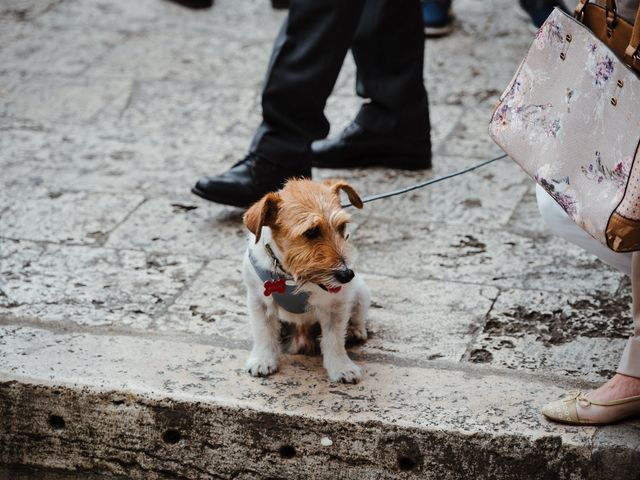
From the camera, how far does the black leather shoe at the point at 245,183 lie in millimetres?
4035

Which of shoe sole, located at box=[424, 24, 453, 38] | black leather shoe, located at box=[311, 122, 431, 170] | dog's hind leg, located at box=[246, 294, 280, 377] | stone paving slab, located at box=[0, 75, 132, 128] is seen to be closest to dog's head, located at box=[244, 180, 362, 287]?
dog's hind leg, located at box=[246, 294, 280, 377]

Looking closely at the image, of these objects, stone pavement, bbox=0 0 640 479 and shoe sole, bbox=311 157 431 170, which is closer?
stone pavement, bbox=0 0 640 479

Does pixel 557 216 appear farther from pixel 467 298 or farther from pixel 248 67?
pixel 248 67

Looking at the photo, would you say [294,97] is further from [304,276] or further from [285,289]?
[304,276]

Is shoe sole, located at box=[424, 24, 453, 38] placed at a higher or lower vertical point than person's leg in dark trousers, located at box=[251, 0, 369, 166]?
lower

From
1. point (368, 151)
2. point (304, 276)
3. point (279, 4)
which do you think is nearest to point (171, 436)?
point (304, 276)

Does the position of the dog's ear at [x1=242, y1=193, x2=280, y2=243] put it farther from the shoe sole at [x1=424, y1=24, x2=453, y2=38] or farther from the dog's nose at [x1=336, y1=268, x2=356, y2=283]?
the shoe sole at [x1=424, y1=24, x2=453, y2=38]

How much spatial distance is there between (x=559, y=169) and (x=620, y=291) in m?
1.13

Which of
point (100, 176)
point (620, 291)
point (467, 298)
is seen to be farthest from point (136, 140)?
point (620, 291)

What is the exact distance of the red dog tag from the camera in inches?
112

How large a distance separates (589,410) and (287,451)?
31.8 inches

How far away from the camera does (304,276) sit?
2.70 metres

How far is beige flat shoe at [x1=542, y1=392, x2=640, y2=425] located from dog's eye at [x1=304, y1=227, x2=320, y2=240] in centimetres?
75

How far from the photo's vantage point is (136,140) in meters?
4.92
